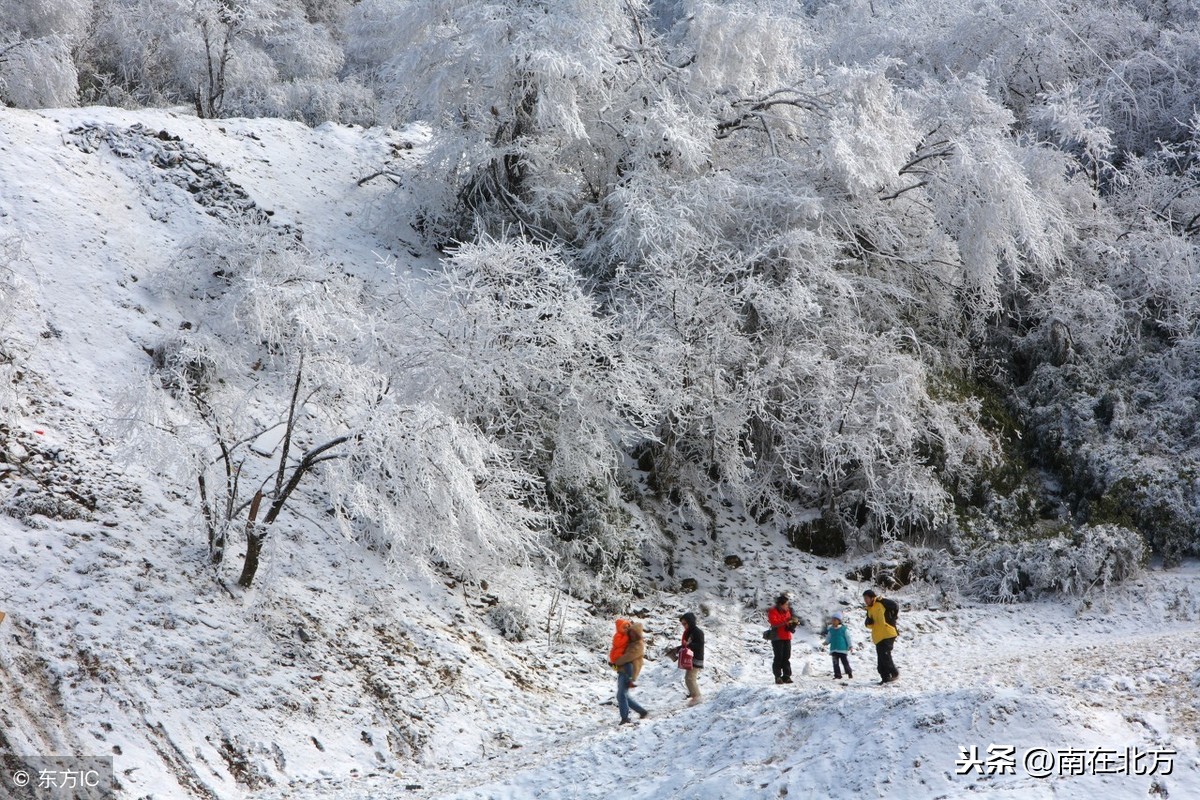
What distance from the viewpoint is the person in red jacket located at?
10219mm

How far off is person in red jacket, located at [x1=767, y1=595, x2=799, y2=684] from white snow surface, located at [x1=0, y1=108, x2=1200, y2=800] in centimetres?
65

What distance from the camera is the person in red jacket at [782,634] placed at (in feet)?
33.5

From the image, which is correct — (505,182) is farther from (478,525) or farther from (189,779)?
(189,779)

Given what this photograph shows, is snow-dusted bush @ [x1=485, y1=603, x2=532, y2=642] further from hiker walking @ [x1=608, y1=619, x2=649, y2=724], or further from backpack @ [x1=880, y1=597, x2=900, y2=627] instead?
backpack @ [x1=880, y1=597, x2=900, y2=627]

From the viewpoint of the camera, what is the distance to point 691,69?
18000 millimetres

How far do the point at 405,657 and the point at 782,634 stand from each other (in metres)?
4.61

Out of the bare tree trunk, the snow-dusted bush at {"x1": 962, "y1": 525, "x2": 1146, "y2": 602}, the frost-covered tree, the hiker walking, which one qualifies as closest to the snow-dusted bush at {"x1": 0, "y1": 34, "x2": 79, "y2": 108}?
the frost-covered tree

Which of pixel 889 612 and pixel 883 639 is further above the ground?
pixel 889 612

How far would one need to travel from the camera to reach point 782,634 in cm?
1030

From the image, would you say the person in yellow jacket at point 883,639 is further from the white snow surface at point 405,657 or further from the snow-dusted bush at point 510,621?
the snow-dusted bush at point 510,621
